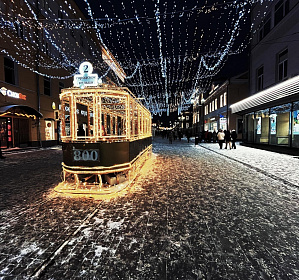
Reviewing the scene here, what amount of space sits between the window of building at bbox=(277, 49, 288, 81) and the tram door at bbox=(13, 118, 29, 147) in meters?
22.6

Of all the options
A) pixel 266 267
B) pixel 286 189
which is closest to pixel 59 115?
pixel 266 267

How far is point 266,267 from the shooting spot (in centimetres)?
241

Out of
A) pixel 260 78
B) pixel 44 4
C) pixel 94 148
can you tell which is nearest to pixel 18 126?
pixel 44 4

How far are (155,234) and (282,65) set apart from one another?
1713 centimetres

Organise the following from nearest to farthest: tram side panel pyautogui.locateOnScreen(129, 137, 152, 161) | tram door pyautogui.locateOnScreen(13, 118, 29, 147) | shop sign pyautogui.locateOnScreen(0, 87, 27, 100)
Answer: tram side panel pyautogui.locateOnScreen(129, 137, 152, 161) → shop sign pyautogui.locateOnScreen(0, 87, 27, 100) → tram door pyautogui.locateOnScreen(13, 118, 29, 147)

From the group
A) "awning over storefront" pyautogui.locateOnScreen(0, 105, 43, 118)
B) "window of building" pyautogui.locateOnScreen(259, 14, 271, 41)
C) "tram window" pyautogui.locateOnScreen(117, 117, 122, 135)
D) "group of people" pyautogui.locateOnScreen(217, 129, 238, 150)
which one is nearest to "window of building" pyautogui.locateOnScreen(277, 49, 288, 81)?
"window of building" pyautogui.locateOnScreen(259, 14, 271, 41)

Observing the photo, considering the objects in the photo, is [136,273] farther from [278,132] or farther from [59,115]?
[278,132]

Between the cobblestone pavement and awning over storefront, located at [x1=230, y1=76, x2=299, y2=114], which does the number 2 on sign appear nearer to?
the cobblestone pavement

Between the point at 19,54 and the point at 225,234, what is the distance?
20.8 metres

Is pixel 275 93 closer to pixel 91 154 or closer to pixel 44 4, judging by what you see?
pixel 91 154

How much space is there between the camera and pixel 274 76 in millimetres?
15898

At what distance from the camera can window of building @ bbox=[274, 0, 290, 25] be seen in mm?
14170

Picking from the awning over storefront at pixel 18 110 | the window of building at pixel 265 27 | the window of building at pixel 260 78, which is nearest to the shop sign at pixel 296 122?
the window of building at pixel 260 78

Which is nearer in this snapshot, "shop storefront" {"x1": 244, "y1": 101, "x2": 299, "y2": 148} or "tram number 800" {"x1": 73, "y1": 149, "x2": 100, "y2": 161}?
"tram number 800" {"x1": 73, "y1": 149, "x2": 100, "y2": 161}
